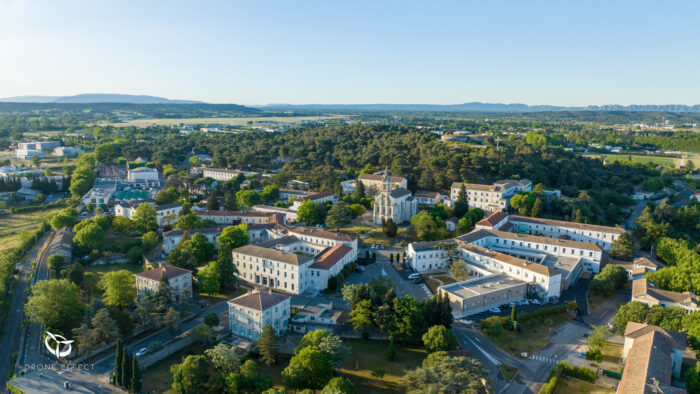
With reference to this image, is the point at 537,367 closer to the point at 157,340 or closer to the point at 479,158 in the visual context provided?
the point at 157,340

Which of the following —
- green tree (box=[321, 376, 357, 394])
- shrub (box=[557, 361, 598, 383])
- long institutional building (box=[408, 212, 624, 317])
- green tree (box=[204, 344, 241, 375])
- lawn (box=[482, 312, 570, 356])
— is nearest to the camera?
green tree (box=[321, 376, 357, 394])

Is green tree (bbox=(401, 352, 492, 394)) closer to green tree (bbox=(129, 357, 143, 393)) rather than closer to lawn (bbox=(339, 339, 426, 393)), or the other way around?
lawn (bbox=(339, 339, 426, 393))

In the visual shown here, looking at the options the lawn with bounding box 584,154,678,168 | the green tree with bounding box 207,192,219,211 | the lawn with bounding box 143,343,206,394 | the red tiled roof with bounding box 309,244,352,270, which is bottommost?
the lawn with bounding box 143,343,206,394

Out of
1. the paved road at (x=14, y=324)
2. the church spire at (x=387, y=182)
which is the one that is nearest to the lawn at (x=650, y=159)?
the church spire at (x=387, y=182)

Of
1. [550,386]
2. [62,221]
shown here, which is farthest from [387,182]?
[62,221]

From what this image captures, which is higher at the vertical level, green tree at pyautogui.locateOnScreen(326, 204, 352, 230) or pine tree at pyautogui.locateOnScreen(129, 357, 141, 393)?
green tree at pyautogui.locateOnScreen(326, 204, 352, 230)

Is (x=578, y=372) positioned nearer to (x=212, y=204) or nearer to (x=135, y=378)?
(x=135, y=378)

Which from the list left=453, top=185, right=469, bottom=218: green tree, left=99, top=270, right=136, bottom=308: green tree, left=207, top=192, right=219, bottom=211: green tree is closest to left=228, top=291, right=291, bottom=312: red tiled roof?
left=99, top=270, right=136, bottom=308: green tree

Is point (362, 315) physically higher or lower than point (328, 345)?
lower
